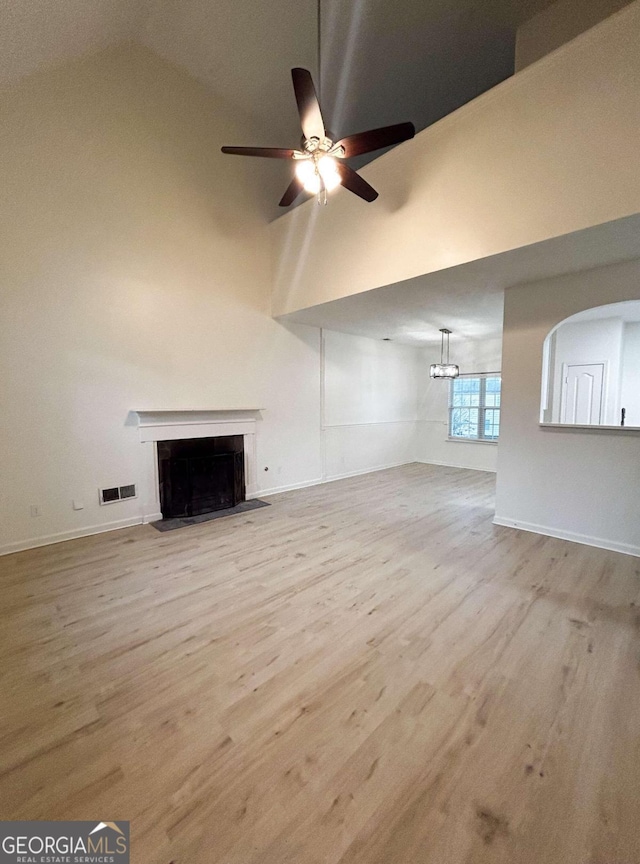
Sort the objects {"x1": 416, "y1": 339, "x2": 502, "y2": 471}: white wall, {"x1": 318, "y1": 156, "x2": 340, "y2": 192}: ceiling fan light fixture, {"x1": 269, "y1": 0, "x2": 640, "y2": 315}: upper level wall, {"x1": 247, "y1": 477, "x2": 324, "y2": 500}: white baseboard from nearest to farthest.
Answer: {"x1": 269, "y1": 0, "x2": 640, "y2": 315}: upper level wall, {"x1": 318, "y1": 156, "x2": 340, "y2": 192}: ceiling fan light fixture, {"x1": 247, "y1": 477, "x2": 324, "y2": 500}: white baseboard, {"x1": 416, "y1": 339, "x2": 502, "y2": 471}: white wall

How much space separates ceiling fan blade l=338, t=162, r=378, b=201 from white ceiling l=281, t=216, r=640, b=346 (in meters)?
0.91

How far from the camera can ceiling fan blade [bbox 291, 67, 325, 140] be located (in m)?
2.14

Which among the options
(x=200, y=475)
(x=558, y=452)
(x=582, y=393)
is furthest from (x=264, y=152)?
(x=582, y=393)

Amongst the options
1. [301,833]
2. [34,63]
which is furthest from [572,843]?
[34,63]

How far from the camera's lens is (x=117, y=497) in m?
4.02

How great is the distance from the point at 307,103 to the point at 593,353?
4.60 metres

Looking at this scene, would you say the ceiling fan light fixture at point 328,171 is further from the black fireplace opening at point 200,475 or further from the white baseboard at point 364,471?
the white baseboard at point 364,471

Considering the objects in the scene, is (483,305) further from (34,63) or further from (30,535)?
(30,535)

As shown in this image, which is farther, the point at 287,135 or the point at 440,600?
the point at 287,135

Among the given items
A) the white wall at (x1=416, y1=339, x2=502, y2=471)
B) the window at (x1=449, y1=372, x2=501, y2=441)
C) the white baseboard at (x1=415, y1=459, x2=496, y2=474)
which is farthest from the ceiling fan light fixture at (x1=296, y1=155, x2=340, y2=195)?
the white baseboard at (x1=415, y1=459, x2=496, y2=474)

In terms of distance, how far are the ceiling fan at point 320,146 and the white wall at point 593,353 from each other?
3.66 m

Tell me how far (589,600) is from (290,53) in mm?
6242

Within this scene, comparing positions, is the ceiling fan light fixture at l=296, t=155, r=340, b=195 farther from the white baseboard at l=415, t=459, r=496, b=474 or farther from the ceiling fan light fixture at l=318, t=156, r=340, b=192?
the white baseboard at l=415, t=459, r=496, b=474

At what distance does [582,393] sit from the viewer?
15.8 feet
